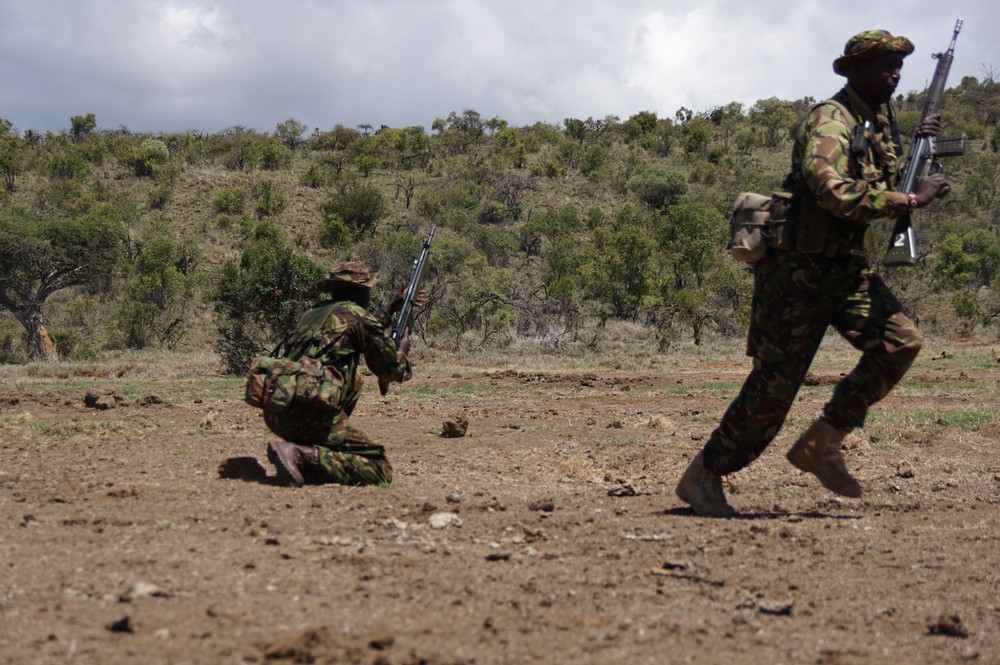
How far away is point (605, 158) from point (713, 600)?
144ft

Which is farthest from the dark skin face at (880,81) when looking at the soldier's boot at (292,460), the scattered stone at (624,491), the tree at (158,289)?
the tree at (158,289)

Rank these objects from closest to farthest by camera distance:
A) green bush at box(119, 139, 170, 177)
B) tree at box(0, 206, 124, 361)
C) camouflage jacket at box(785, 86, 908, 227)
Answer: camouflage jacket at box(785, 86, 908, 227)
tree at box(0, 206, 124, 361)
green bush at box(119, 139, 170, 177)

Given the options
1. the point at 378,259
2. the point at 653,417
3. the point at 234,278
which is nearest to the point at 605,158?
the point at 378,259

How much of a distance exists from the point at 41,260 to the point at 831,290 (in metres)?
22.4

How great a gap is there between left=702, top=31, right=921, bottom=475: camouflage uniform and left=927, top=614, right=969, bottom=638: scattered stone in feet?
5.20

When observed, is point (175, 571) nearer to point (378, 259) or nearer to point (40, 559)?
point (40, 559)

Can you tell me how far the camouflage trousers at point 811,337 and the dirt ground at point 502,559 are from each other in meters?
0.52

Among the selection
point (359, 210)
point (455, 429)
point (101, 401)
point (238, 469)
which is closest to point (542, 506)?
point (238, 469)

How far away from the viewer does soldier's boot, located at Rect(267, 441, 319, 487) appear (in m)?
5.59

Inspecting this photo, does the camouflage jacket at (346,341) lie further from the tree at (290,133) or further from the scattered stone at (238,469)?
the tree at (290,133)

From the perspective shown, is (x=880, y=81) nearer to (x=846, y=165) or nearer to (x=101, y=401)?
(x=846, y=165)

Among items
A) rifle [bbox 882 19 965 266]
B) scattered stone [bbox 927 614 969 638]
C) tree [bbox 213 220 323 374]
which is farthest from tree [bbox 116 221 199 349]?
scattered stone [bbox 927 614 969 638]

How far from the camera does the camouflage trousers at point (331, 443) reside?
5.75 metres

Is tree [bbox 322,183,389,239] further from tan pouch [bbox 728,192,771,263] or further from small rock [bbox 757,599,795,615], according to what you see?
small rock [bbox 757,599,795,615]
